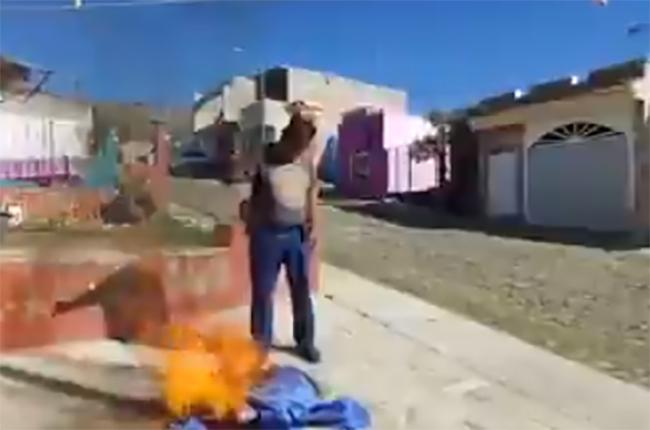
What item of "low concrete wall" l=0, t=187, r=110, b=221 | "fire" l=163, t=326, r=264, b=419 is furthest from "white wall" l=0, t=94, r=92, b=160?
"fire" l=163, t=326, r=264, b=419

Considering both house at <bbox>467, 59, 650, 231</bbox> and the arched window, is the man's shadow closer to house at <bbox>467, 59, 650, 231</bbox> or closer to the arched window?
house at <bbox>467, 59, 650, 231</bbox>

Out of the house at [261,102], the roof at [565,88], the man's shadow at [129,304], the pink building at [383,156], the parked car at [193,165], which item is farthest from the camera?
the pink building at [383,156]

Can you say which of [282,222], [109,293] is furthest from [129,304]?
[282,222]

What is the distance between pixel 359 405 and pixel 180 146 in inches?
185

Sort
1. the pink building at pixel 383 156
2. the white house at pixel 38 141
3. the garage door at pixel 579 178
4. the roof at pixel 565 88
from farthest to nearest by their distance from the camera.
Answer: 1. the pink building at pixel 383 156
2. the garage door at pixel 579 178
3. the roof at pixel 565 88
4. the white house at pixel 38 141

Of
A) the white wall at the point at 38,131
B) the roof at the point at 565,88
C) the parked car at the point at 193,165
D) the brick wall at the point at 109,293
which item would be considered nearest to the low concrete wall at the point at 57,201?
the white wall at the point at 38,131

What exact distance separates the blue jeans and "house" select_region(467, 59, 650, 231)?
11.0m

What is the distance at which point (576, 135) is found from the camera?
17375 mm

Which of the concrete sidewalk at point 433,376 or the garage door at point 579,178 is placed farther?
the garage door at point 579,178

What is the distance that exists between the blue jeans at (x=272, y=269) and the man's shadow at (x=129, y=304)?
73cm

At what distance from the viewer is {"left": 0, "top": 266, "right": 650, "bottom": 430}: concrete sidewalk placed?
4820mm

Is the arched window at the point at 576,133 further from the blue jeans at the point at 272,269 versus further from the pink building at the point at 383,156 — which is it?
the blue jeans at the point at 272,269

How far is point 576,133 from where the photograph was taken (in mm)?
17391

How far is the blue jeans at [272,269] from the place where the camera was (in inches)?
211
